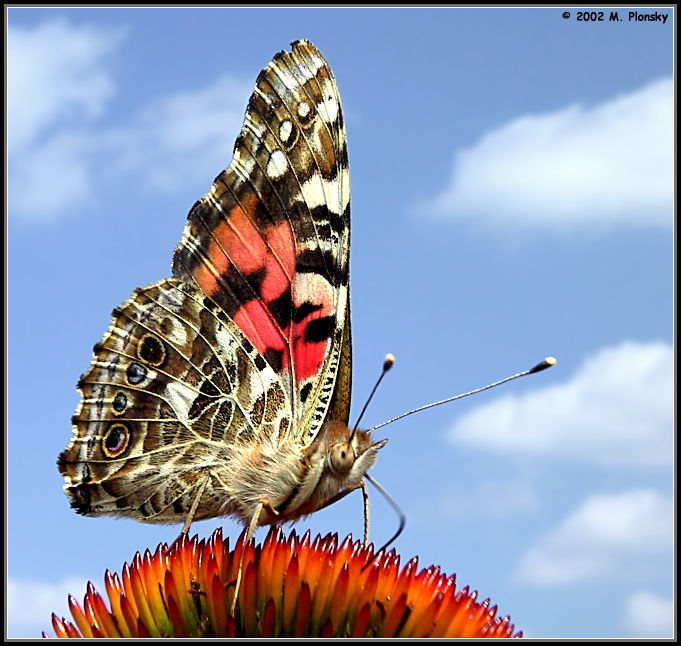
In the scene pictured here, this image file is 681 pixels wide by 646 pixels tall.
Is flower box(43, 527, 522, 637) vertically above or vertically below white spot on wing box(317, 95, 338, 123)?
below

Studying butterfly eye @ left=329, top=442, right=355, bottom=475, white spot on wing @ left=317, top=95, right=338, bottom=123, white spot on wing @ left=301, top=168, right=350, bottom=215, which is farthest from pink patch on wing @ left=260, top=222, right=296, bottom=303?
Result: butterfly eye @ left=329, top=442, right=355, bottom=475

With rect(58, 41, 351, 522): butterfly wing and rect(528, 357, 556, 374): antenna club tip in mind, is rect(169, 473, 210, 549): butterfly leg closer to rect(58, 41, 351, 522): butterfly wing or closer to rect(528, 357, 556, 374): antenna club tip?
rect(58, 41, 351, 522): butterfly wing

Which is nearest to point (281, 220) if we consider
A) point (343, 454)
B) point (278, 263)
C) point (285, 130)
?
point (278, 263)

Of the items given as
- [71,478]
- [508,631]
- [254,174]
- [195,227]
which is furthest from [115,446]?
[508,631]

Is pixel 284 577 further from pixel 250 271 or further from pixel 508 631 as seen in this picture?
pixel 250 271

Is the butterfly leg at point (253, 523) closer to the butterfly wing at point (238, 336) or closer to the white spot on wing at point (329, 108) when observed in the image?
the butterfly wing at point (238, 336)

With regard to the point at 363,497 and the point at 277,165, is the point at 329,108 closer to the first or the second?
the point at 277,165
